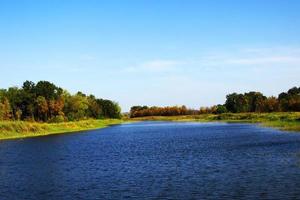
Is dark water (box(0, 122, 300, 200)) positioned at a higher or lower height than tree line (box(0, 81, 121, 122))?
lower

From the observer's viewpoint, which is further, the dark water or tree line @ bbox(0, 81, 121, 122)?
tree line @ bbox(0, 81, 121, 122)

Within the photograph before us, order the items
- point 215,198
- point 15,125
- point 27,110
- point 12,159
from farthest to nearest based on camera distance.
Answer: point 27,110 → point 15,125 → point 12,159 → point 215,198

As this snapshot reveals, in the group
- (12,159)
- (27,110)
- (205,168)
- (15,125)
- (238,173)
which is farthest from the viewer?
(27,110)

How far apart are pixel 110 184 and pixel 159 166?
9708 millimetres

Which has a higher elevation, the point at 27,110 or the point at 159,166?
the point at 27,110

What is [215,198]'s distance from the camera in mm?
26922

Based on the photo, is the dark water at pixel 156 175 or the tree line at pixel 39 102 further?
the tree line at pixel 39 102

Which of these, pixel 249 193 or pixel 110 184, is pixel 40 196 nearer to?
pixel 110 184

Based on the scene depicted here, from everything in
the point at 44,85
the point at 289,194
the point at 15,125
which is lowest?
the point at 289,194

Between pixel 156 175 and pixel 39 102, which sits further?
pixel 39 102

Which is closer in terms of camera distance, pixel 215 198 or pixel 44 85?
pixel 215 198

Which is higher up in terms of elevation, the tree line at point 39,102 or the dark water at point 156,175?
the tree line at point 39,102

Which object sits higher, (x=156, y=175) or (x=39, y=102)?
(x=39, y=102)

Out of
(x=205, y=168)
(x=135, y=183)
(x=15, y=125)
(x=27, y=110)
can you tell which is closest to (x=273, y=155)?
(x=205, y=168)
